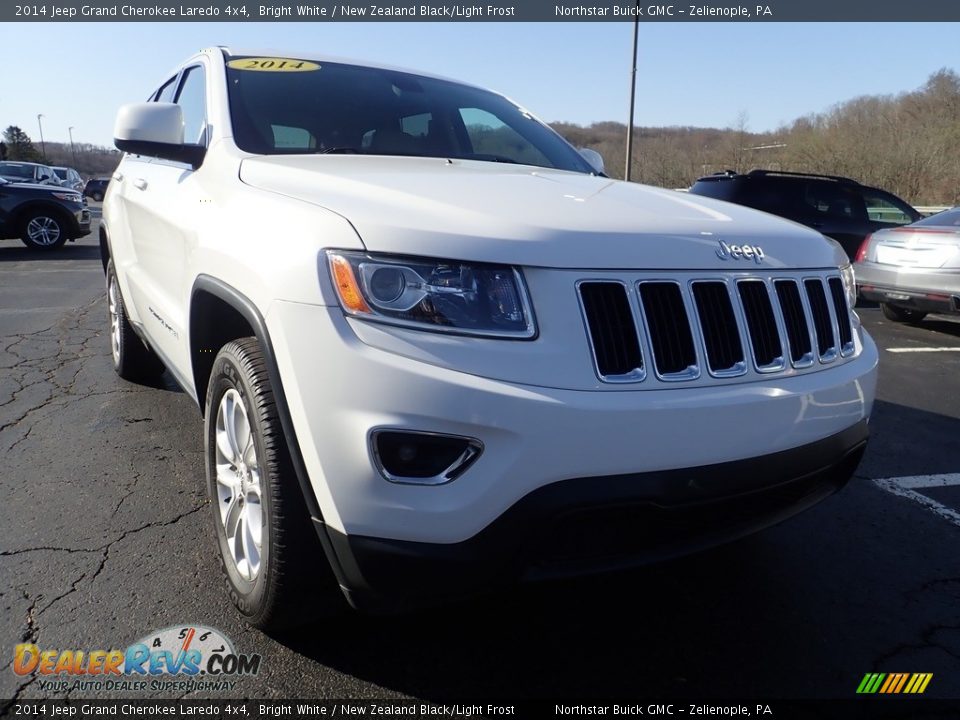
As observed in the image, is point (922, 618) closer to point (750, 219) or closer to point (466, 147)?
point (750, 219)

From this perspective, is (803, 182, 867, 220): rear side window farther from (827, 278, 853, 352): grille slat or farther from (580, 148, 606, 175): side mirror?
(827, 278, 853, 352): grille slat

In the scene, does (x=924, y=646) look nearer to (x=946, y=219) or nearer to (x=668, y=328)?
(x=668, y=328)

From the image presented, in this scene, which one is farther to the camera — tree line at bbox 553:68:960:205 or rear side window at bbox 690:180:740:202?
tree line at bbox 553:68:960:205

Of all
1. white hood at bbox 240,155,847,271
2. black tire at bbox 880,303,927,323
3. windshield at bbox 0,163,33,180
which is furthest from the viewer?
windshield at bbox 0,163,33,180

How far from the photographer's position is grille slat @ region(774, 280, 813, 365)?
206 centimetres

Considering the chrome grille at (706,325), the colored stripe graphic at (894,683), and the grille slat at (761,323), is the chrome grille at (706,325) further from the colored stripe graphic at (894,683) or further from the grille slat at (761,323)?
the colored stripe graphic at (894,683)

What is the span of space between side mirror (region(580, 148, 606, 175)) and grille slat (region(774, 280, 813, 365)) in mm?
1490

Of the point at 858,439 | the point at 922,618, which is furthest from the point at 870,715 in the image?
the point at 858,439

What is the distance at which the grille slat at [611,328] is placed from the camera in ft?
5.58

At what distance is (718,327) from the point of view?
1.89 m

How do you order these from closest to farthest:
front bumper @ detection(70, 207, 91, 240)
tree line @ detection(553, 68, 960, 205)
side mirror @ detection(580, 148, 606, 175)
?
side mirror @ detection(580, 148, 606, 175), front bumper @ detection(70, 207, 91, 240), tree line @ detection(553, 68, 960, 205)

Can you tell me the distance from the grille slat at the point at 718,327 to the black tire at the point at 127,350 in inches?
140

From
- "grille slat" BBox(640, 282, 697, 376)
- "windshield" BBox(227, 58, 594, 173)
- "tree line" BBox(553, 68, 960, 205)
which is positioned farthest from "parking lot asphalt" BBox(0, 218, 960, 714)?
"tree line" BBox(553, 68, 960, 205)

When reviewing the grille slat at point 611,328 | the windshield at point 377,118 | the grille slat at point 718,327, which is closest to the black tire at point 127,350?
the windshield at point 377,118
